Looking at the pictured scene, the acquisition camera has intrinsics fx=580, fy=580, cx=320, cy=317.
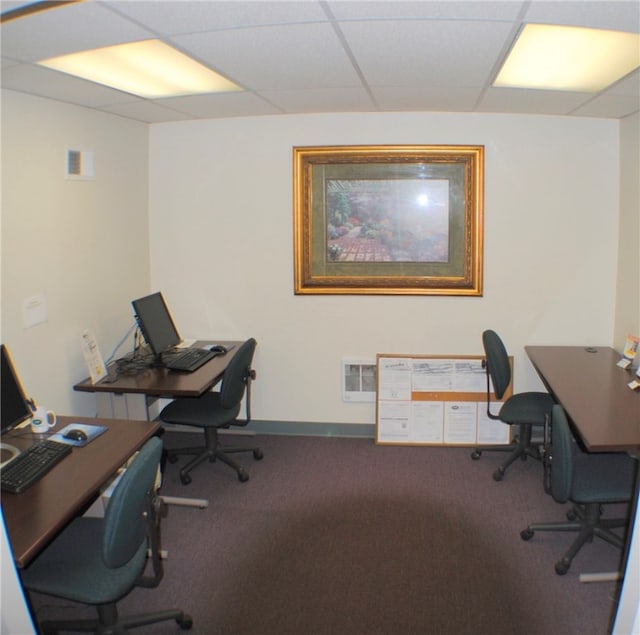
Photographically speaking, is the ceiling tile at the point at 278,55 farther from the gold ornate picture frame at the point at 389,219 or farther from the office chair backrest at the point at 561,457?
the office chair backrest at the point at 561,457

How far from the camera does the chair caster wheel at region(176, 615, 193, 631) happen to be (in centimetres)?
259

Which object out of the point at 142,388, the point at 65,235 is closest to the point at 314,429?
→ the point at 142,388

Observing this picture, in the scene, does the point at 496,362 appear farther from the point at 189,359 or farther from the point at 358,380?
the point at 189,359

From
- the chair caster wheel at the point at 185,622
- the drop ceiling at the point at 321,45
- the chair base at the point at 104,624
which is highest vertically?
the drop ceiling at the point at 321,45

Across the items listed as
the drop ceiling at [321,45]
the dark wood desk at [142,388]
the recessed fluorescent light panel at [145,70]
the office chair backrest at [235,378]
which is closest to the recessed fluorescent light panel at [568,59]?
the drop ceiling at [321,45]

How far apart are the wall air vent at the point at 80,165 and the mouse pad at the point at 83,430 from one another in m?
1.54

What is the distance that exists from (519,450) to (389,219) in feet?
6.26

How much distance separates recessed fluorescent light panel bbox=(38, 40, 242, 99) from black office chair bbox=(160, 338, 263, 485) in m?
1.62

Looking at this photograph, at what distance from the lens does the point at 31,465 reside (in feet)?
8.05

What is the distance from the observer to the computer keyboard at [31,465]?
7.57 ft

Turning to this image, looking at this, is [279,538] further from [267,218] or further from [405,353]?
[267,218]

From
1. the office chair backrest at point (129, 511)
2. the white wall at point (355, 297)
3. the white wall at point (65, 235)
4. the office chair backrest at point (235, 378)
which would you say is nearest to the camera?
the office chair backrest at point (129, 511)

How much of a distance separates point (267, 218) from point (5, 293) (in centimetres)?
202

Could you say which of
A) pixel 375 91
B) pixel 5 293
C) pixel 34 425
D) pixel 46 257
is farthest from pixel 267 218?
pixel 34 425
